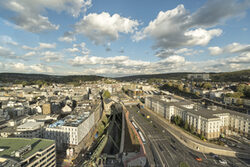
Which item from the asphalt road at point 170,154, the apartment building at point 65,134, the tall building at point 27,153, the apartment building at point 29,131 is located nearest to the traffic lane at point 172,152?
the asphalt road at point 170,154

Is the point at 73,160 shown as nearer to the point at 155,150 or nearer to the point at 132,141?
the point at 132,141

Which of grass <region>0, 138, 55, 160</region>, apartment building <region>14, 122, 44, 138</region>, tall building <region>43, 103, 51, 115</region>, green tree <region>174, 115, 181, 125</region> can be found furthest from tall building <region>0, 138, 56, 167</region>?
green tree <region>174, 115, 181, 125</region>

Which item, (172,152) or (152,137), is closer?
(172,152)

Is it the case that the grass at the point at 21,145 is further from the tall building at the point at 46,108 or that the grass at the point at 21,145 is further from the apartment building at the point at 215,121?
the apartment building at the point at 215,121

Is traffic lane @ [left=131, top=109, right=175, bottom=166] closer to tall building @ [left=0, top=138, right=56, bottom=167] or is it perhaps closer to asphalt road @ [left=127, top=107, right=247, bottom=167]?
asphalt road @ [left=127, top=107, right=247, bottom=167]

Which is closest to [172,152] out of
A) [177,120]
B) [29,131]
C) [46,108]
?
[177,120]

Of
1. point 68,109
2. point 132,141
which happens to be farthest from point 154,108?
point 68,109

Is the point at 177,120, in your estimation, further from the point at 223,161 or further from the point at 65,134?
the point at 65,134

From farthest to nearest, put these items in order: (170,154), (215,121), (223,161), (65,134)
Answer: (215,121) → (65,134) → (170,154) → (223,161)
